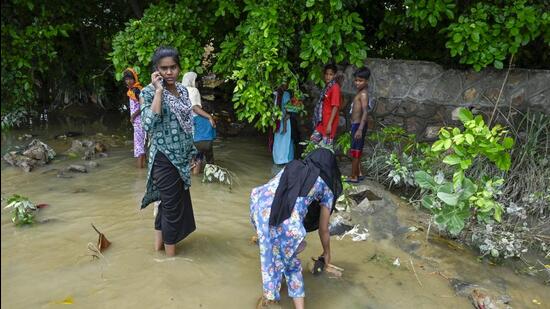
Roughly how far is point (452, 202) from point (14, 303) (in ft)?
10.8

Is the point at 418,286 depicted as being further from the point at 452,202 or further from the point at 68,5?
the point at 68,5

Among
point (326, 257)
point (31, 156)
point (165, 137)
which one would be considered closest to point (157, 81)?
point (165, 137)

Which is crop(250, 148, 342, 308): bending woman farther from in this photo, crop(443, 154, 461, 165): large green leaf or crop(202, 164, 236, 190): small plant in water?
crop(202, 164, 236, 190): small plant in water

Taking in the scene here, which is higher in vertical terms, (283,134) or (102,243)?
(283,134)

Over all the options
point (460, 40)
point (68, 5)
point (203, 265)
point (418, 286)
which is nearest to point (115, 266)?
point (203, 265)

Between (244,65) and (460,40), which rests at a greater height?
(460,40)

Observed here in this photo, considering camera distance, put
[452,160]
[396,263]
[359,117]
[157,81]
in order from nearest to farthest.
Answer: [157,81]
[452,160]
[396,263]
[359,117]

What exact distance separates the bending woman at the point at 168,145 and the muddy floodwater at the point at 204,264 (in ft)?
1.17

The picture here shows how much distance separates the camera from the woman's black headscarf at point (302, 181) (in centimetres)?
295

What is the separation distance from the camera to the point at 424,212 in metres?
5.04

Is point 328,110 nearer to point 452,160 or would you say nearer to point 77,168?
point 452,160

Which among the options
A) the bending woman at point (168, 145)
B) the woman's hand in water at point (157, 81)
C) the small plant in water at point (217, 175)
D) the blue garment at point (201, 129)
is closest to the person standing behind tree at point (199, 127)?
the blue garment at point (201, 129)

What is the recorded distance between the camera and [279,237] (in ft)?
9.89

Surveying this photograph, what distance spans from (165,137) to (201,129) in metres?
2.26
